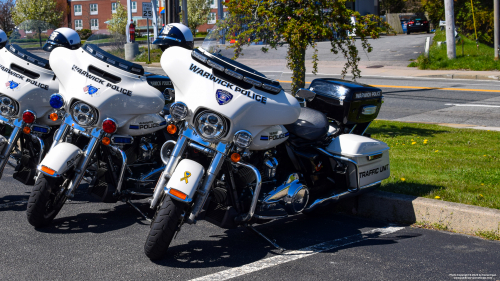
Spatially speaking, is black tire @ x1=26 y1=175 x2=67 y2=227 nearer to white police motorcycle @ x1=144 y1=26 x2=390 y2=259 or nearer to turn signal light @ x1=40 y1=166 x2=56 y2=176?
turn signal light @ x1=40 y1=166 x2=56 y2=176

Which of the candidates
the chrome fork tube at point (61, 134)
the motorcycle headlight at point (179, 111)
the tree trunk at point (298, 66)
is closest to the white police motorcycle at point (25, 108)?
the chrome fork tube at point (61, 134)

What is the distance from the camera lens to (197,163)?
3857mm

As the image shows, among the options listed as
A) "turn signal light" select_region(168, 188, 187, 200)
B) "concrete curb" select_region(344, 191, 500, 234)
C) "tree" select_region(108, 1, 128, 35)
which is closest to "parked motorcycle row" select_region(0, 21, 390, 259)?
"turn signal light" select_region(168, 188, 187, 200)

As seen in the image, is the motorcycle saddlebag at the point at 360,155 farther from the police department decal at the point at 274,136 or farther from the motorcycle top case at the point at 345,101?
the police department decal at the point at 274,136

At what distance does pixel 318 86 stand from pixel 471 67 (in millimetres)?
18801

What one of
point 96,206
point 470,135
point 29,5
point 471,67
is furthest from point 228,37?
point 29,5

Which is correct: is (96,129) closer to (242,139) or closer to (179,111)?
A: (179,111)

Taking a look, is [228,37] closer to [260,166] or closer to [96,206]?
[260,166]

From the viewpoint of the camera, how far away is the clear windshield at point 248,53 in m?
4.49

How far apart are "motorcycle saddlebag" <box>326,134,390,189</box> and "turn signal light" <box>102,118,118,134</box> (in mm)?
1803

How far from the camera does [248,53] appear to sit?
5.59 metres

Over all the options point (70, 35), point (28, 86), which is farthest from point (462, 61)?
point (28, 86)

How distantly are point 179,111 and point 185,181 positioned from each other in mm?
496

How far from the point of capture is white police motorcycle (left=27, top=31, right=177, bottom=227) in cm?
454
